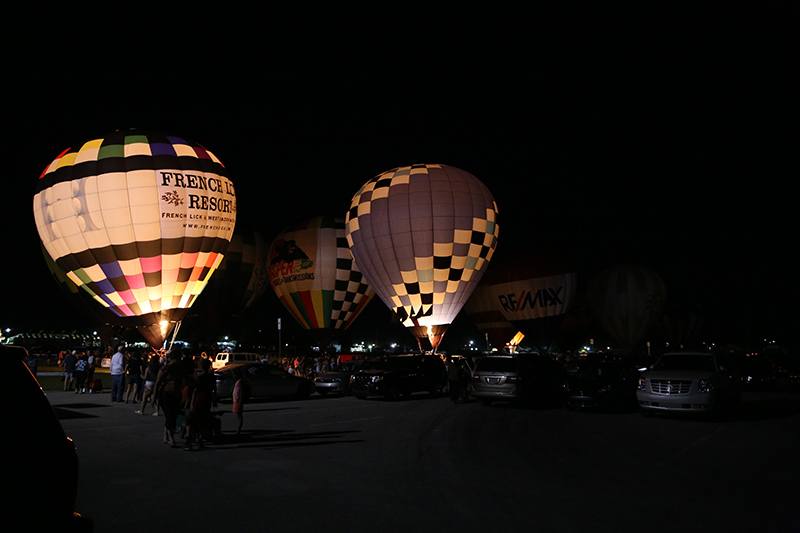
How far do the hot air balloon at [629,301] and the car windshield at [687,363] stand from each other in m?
44.2

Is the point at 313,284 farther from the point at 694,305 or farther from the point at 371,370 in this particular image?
the point at 694,305

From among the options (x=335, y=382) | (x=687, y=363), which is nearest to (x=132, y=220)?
(x=335, y=382)

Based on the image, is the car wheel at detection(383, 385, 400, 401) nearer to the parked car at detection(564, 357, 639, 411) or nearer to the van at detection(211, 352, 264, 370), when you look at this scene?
the parked car at detection(564, 357, 639, 411)

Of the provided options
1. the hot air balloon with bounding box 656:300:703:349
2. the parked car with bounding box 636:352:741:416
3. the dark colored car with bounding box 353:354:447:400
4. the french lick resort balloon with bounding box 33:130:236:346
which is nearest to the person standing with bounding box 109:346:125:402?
the dark colored car with bounding box 353:354:447:400

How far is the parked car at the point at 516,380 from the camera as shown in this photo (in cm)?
2067

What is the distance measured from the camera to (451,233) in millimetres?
39688

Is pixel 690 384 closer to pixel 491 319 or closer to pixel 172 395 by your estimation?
pixel 172 395

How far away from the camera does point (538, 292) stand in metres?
57.6

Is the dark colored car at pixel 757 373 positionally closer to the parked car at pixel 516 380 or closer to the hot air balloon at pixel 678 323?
the parked car at pixel 516 380

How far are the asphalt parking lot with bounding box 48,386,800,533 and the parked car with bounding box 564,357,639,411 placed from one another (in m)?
2.74

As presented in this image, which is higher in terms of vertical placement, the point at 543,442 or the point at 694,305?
the point at 694,305

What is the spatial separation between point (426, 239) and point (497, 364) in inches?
734

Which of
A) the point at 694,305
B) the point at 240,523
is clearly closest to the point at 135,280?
the point at 240,523

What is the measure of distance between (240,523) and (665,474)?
6370mm
